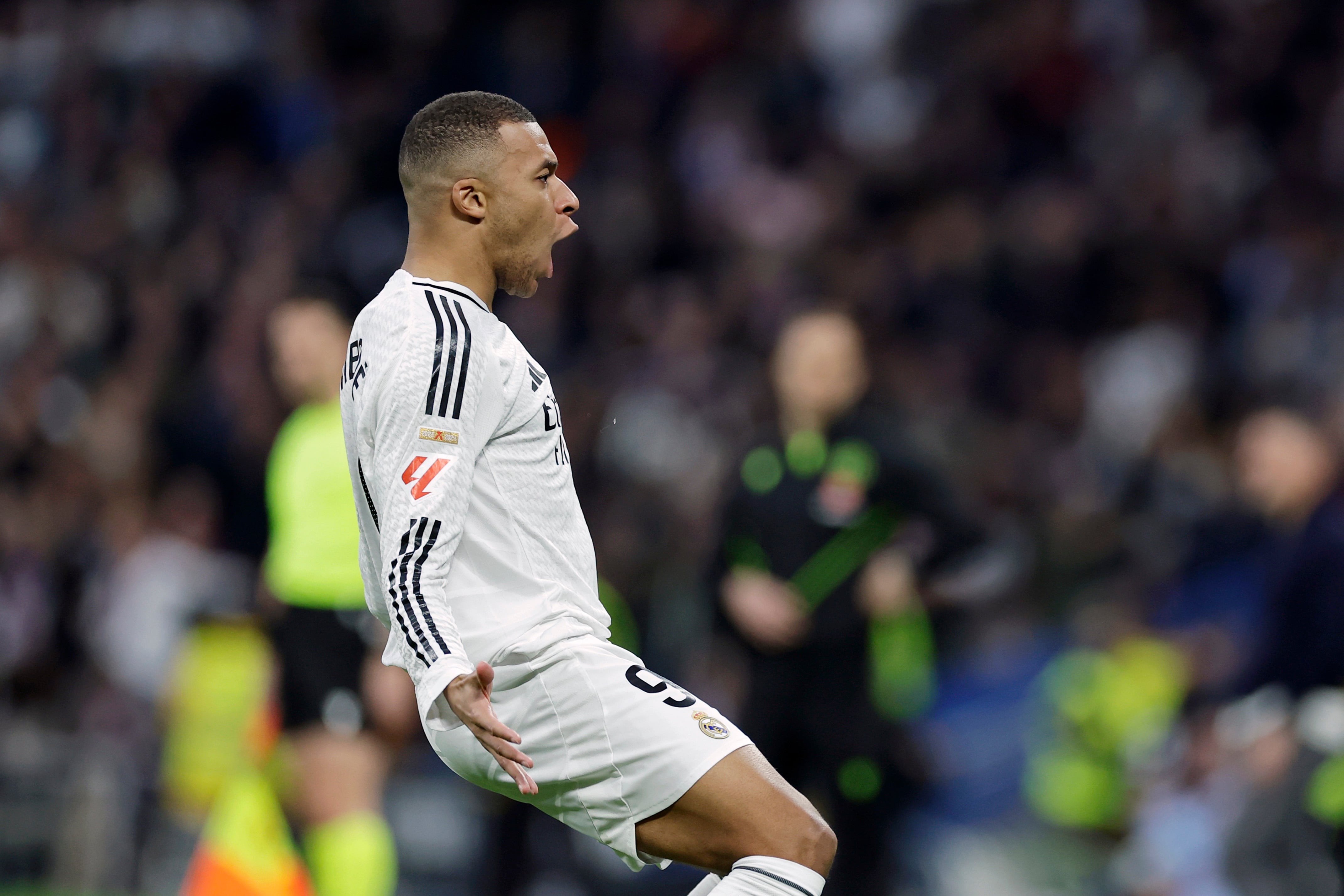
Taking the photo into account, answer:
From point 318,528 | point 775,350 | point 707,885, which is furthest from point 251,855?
point 707,885

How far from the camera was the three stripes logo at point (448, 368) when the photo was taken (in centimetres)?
294

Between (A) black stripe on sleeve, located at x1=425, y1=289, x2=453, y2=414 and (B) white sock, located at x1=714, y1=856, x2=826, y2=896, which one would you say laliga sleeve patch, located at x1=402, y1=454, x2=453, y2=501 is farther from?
(B) white sock, located at x1=714, y1=856, x2=826, y2=896

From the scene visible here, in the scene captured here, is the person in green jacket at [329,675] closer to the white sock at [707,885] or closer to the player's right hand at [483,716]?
the white sock at [707,885]

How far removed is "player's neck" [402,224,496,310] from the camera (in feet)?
10.4

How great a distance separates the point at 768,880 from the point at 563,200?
1373 millimetres

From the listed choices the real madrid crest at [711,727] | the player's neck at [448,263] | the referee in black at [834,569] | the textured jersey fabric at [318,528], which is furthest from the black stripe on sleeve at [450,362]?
the referee in black at [834,569]

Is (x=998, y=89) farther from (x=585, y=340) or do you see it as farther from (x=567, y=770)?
(x=567, y=770)

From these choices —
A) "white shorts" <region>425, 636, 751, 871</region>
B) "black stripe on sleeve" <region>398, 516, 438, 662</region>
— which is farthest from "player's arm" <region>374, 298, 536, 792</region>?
"white shorts" <region>425, 636, 751, 871</region>

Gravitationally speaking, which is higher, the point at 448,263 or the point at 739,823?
the point at 448,263

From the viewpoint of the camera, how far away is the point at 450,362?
296cm

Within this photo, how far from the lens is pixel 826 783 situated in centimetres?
600

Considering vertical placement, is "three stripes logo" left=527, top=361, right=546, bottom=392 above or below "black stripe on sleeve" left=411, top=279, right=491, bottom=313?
below

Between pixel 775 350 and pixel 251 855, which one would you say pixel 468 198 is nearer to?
pixel 775 350

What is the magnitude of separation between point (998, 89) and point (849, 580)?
20.6 ft
